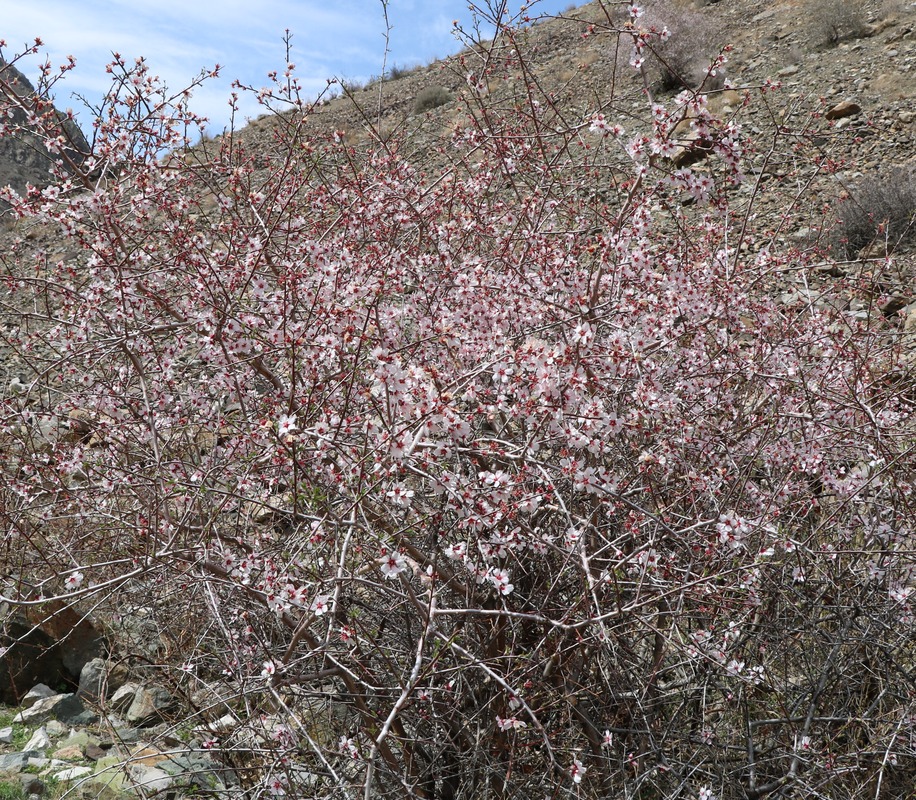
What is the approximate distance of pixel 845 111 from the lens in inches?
420

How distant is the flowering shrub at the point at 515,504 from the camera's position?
3180mm

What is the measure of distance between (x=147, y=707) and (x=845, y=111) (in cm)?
1117

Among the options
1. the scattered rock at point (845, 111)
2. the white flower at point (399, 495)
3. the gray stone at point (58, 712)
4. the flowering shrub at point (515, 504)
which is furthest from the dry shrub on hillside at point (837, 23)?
the gray stone at point (58, 712)

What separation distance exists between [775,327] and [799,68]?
10264 mm

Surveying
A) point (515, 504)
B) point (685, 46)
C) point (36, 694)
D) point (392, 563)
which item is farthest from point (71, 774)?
point (685, 46)

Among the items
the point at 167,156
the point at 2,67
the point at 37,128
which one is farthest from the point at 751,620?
the point at 2,67

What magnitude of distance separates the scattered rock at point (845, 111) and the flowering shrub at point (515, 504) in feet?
23.7

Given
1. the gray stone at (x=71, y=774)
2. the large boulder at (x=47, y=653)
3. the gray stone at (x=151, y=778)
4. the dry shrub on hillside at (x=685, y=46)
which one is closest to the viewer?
the gray stone at (x=151, y=778)

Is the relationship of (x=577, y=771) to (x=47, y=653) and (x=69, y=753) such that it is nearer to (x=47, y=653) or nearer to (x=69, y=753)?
(x=69, y=753)

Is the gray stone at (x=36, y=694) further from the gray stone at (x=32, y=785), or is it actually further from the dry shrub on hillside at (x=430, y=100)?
the dry shrub on hillside at (x=430, y=100)

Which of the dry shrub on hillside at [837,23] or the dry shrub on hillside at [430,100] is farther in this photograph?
the dry shrub on hillside at [430,100]

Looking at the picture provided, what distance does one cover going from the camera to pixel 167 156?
5023 mm

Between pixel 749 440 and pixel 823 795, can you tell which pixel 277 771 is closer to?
pixel 823 795

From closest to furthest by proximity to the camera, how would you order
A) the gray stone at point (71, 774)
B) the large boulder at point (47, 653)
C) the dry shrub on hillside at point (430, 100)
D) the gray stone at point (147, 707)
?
the gray stone at point (71, 774), the gray stone at point (147, 707), the large boulder at point (47, 653), the dry shrub on hillside at point (430, 100)
